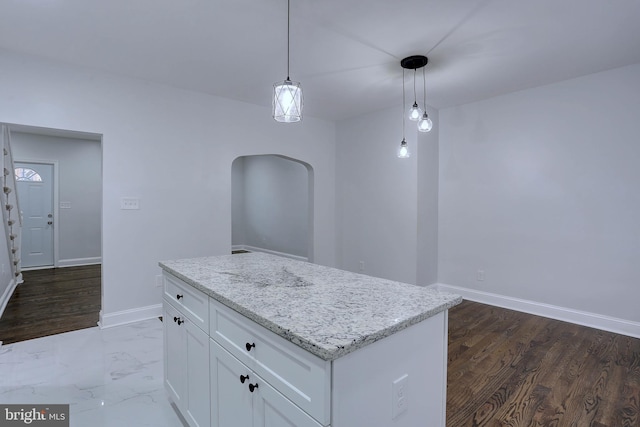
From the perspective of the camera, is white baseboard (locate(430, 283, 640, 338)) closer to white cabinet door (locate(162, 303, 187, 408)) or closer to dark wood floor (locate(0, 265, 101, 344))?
white cabinet door (locate(162, 303, 187, 408))

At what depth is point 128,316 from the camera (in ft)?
11.2

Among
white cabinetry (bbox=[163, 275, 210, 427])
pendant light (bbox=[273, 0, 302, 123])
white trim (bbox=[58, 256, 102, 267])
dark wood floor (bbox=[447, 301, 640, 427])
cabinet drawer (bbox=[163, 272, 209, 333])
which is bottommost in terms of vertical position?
dark wood floor (bbox=[447, 301, 640, 427])

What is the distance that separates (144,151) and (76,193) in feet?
14.0

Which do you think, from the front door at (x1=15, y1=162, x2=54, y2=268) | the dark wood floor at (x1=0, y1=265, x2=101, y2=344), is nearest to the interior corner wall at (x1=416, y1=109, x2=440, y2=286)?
the dark wood floor at (x1=0, y1=265, x2=101, y2=344)

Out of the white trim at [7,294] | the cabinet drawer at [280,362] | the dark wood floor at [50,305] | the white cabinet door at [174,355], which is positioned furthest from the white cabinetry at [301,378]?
the white trim at [7,294]

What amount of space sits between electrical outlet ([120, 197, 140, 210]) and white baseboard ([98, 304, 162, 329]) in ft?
3.60

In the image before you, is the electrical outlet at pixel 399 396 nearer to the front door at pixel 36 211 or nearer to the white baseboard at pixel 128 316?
the white baseboard at pixel 128 316

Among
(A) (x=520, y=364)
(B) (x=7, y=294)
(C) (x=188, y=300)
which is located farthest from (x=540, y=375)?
(B) (x=7, y=294)

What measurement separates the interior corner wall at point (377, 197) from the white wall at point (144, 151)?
4.85 ft

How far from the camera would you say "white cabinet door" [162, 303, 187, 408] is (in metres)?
1.82

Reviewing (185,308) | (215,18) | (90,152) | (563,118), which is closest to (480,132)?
(563,118)

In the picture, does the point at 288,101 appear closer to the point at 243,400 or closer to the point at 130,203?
the point at 243,400

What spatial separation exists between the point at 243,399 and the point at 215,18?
243cm

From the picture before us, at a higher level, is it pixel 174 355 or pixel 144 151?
pixel 144 151
